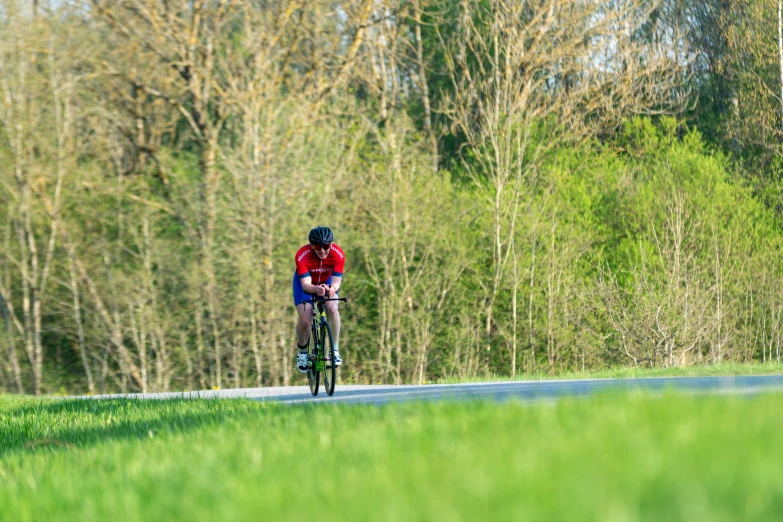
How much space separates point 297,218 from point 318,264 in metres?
13.4

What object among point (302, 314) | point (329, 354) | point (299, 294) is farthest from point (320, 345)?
point (299, 294)

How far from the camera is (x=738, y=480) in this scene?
412 cm

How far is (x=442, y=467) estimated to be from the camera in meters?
4.88

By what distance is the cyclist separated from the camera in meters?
11.8

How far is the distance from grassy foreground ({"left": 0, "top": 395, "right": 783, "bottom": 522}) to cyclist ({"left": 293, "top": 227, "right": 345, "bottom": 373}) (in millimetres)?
3409

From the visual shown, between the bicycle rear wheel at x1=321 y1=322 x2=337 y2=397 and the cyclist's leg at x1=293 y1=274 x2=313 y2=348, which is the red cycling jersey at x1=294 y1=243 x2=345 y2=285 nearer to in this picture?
the cyclist's leg at x1=293 y1=274 x2=313 y2=348

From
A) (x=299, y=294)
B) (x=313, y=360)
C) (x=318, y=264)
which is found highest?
(x=318, y=264)

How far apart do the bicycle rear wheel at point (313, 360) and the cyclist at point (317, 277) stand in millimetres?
64

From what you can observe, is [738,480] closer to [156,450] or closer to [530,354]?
[156,450]

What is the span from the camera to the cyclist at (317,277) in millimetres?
11844

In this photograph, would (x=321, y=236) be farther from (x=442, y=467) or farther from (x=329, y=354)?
(x=442, y=467)

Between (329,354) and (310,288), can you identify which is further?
(329,354)

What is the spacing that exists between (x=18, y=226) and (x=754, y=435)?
2574cm

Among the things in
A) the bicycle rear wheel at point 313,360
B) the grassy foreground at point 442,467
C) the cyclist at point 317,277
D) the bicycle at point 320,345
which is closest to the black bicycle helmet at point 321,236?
the cyclist at point 317,277
